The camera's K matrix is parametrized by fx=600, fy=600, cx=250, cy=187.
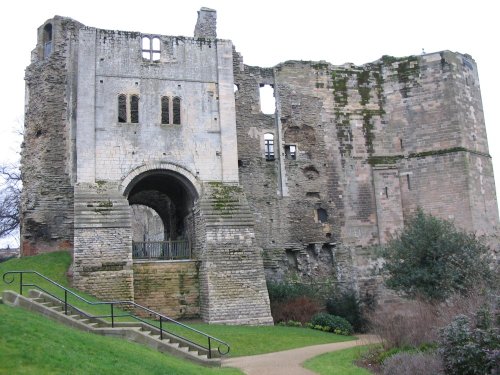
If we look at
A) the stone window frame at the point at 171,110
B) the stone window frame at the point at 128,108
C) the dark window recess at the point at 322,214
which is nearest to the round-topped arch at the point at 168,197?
the stone window frame at the point at 171,110

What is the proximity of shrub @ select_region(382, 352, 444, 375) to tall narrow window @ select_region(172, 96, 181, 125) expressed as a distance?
45.4ft

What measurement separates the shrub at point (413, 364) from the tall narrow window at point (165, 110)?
1396cm

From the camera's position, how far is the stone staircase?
1355cm

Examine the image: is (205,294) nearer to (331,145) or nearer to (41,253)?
(41,253)

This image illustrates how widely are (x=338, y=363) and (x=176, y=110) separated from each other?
1328 centimetres

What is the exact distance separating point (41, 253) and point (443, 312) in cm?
1550

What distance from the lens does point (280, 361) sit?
1434 cm

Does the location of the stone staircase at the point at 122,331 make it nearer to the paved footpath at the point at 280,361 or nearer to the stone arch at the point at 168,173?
the paved footpath at the point at 280,361

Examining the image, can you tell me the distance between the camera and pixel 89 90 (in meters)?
22.6

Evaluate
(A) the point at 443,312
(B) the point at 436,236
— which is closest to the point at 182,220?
(B) the point at 436,236

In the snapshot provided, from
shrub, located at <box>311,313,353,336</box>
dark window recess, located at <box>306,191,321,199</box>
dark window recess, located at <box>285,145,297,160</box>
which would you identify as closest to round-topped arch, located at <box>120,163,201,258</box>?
shrub, located at <box>311,313,353,336</box>

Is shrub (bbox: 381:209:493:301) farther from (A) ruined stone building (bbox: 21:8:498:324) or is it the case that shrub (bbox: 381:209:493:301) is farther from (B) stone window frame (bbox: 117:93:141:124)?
(B) stone window frame (bbox: 117:93:141:124)

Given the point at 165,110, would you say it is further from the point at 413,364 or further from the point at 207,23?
the point at 413,364

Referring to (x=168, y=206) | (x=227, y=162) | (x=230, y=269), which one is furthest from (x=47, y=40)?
(x=230, y=269)
